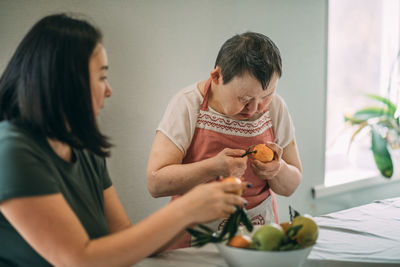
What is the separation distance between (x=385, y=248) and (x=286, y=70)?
5.28 ft

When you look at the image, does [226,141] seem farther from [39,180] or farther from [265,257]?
[39,180]

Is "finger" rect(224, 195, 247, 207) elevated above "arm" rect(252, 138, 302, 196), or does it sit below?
above

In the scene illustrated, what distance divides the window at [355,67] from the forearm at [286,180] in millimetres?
1811

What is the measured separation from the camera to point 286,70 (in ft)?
8.68

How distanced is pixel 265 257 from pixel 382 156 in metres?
2.28

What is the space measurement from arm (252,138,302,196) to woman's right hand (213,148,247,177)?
6 cm

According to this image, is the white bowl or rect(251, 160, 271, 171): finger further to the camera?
rect(251, 160, 271, 171): finger

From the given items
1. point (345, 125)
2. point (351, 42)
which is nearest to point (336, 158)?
point (345, 125)

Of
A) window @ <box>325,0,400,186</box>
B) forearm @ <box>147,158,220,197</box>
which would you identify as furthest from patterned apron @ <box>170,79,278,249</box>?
window @ <box>325,0,400,186</box>

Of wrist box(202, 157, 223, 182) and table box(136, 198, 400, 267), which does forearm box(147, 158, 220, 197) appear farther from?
table box(136, 198, 400, 267)

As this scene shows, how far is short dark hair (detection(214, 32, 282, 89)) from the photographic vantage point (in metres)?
1.35

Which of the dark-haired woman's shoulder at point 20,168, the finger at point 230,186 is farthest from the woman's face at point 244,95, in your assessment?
the dark-haired woman's shoulder at point 20,168

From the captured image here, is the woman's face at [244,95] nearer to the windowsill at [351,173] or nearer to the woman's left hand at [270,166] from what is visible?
the woman's left hand at [270,166]

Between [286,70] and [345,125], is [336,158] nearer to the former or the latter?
[345,125]
